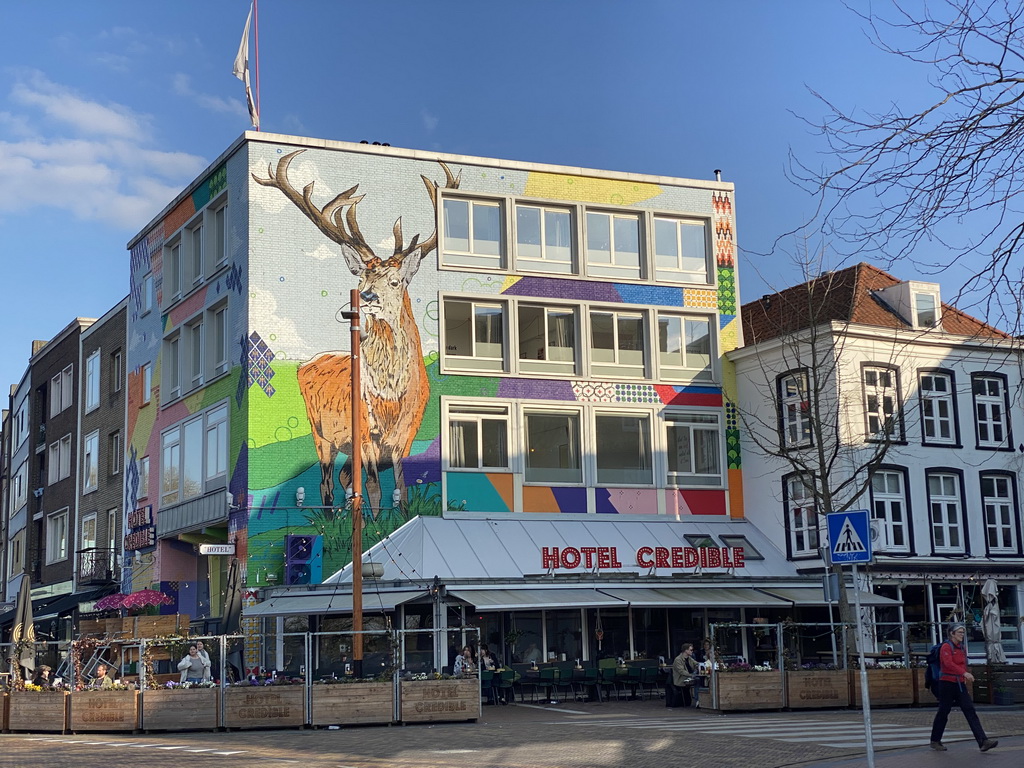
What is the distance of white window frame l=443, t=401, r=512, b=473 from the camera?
34.4 meters

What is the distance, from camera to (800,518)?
35250 millimetres

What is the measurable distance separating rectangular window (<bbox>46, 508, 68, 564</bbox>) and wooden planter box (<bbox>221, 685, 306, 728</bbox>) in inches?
1104

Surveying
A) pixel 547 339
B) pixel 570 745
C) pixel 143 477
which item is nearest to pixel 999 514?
pixel 547 339

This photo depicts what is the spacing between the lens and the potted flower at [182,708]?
72.5 feet

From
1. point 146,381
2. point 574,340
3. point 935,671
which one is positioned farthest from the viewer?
point 146,381

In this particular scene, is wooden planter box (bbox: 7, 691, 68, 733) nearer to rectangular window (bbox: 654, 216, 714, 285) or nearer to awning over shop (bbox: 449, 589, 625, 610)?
awning over shop (bbox: 449, 589, 625, 610)

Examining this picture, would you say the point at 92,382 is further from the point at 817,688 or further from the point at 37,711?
the point at 817,688

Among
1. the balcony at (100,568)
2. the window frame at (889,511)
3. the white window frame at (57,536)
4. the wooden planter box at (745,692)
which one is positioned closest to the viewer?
the wooden planter box at (745,692)

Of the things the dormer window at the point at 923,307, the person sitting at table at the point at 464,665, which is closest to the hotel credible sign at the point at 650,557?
the person sitting at table at the point at 464,665

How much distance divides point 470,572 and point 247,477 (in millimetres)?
6194

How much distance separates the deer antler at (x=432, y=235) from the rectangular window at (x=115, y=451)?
1443 cm

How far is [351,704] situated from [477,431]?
13.4 m

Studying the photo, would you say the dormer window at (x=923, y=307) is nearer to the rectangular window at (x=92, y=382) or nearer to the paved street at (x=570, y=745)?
the paved street at (x=570, y=745)

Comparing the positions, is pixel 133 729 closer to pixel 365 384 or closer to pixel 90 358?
pixel 365 384
